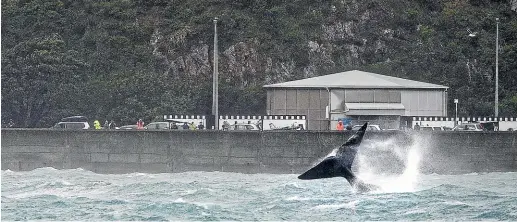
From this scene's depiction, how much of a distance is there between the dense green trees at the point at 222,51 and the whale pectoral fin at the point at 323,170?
39.8 meters

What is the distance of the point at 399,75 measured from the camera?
9744cm

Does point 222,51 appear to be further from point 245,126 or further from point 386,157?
point 386,157

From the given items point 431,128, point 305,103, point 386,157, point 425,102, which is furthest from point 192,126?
point 425,102

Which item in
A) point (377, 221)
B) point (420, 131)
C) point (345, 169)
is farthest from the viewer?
point (420, 131)

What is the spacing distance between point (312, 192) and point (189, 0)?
1951 inches

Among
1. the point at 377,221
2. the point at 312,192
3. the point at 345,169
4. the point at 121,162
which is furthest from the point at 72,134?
the point at 377,221

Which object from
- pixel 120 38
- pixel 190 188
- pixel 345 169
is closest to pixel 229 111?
pixel 120 38

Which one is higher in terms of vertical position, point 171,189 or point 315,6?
point 315,6

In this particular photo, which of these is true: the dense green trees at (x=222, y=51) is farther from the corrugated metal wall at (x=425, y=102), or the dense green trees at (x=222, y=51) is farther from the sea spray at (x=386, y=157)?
the sea spray at (x=386, y=157)

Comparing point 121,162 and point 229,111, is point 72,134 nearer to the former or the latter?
point 121,162

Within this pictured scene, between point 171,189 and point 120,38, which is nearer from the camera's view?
point 171,189

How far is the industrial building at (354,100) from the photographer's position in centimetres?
8412

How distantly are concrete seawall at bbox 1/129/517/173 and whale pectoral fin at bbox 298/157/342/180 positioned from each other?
21644mm

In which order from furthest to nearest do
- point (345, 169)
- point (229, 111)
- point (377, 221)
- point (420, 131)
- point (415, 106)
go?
point (229, 111) → point (415, 106) → point (420, 131) → point (345, 169) → point (377, 221)
